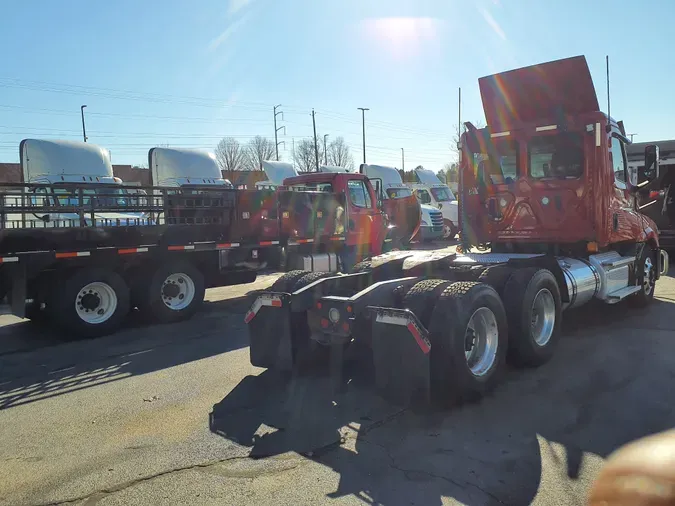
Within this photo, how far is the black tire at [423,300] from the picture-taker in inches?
191

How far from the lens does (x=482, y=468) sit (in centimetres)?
357

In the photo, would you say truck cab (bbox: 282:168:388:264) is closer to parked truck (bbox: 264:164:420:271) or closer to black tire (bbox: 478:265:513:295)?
parked truck (bbox: 264:164:420:271)

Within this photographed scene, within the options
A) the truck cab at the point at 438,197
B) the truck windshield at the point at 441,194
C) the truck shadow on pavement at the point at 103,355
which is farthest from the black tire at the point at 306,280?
the truck windshield at the point at 441,194

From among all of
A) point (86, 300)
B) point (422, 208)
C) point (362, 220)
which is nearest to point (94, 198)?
point (86, 300)

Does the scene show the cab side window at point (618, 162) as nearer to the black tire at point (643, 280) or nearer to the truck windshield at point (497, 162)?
the truck windshield at point (497, 162)

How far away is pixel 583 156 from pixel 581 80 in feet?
3.39

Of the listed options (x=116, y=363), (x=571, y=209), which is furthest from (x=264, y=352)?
(x=571, y=209)

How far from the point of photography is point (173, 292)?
8.93 metres

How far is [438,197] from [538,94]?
18155 mm

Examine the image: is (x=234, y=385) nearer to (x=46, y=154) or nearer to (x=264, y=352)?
(x=264, y=352)

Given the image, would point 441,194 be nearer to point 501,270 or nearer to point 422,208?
point 422,208

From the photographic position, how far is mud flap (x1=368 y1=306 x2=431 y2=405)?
4.34 meters

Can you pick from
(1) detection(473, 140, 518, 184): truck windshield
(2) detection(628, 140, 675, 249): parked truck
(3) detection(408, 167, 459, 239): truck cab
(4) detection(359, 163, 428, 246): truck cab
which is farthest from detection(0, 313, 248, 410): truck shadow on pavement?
(3) detection(408, 167, 459, 239): truck cab

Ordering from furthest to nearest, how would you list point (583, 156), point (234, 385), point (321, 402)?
point (583, 156) < point (234, 385) < point (321, 402)
